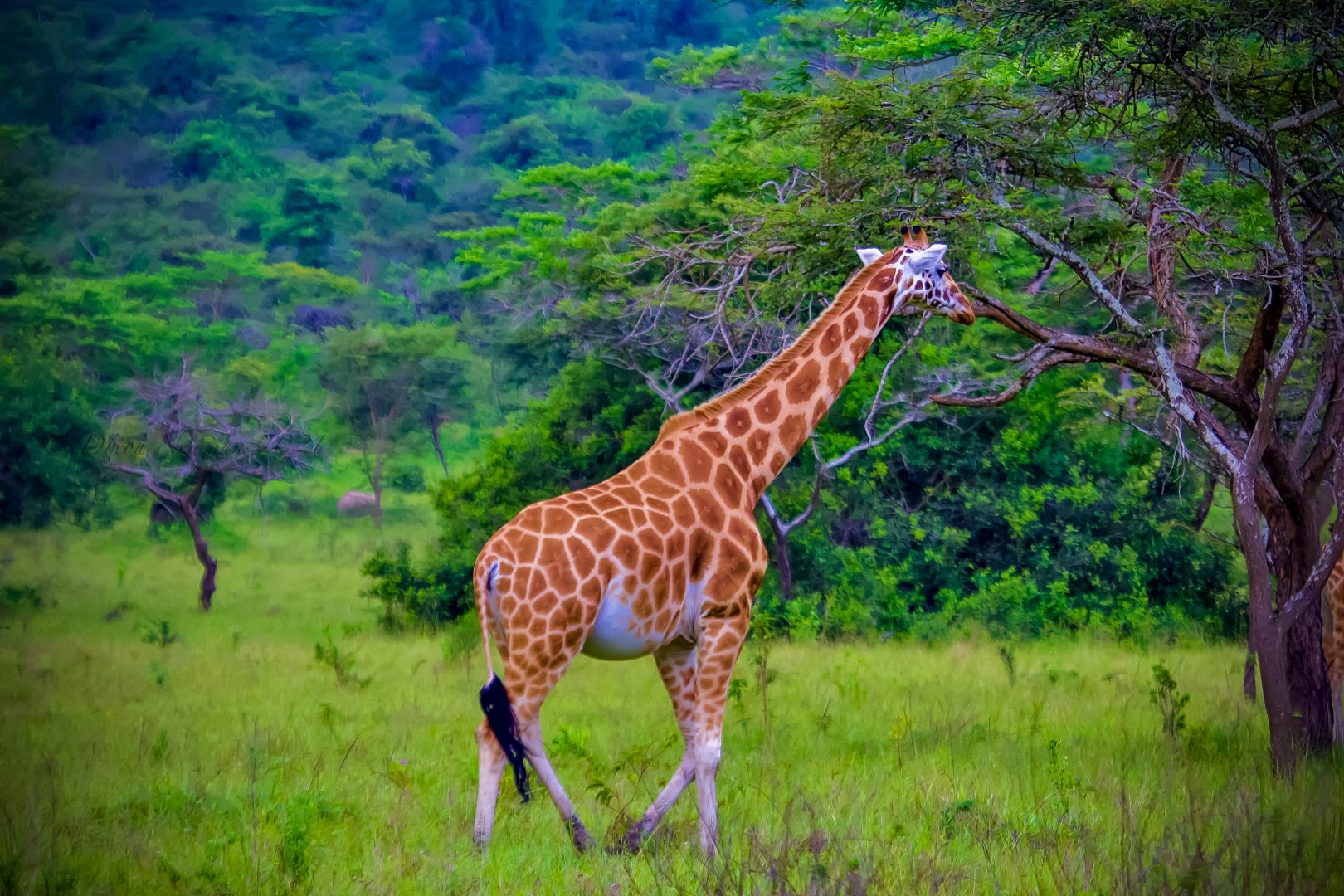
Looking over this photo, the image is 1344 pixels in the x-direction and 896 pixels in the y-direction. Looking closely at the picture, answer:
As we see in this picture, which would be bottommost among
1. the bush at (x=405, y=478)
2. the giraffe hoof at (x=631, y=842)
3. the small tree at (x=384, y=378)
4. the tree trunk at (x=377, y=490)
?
the bush at (x=405, y=478)

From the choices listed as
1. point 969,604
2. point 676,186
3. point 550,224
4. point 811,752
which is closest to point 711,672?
point 811,752

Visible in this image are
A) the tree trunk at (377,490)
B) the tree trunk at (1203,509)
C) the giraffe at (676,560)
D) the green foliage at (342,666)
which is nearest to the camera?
the giraffe at (676,560)

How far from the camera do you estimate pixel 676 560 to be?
21.0ft

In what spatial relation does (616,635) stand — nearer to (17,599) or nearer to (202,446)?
(17,599)

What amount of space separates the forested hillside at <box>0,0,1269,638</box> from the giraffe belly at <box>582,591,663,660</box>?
2.12 meters

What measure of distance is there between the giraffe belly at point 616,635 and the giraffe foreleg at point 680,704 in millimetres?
341

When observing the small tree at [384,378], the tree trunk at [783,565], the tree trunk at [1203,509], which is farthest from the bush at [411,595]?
the small tree at [384,378]

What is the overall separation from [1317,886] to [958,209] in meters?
4.35

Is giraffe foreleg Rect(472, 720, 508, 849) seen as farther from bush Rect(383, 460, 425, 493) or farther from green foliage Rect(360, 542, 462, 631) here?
bush Rect(383, 460, 425, 493)

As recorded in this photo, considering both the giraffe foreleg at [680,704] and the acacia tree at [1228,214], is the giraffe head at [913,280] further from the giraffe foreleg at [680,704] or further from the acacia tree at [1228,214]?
the giraffe foreleg at [680,704]

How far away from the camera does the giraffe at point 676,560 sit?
601 centimetres

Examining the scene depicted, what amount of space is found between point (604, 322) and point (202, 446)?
258 inches

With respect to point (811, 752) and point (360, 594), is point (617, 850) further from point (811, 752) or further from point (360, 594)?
point (360, 594)

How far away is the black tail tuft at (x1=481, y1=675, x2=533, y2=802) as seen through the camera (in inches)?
231
